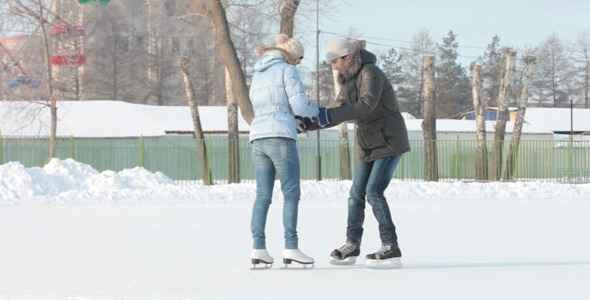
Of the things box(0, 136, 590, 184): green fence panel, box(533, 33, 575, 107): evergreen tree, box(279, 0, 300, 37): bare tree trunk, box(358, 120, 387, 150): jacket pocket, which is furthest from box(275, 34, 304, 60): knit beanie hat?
box(533, 33, 575, 107): evergreen tree

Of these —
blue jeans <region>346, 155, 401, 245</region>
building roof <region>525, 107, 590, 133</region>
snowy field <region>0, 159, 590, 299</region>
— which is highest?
building roof <region>525, 107, 590, 133</region>

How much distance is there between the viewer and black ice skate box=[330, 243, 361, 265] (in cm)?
566

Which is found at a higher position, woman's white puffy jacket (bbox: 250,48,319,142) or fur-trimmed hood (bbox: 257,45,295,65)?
fur-trimmed hood (bbox: 257,45,295,65)

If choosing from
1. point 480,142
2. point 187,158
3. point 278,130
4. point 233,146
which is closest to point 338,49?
point 278,130

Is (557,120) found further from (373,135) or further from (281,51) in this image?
(281,51)

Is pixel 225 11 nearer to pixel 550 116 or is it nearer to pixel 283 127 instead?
pixel 283 127

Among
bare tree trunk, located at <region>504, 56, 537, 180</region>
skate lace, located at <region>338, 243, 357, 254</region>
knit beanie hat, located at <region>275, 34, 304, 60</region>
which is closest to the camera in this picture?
knit beanie hat, located at <region>275, 34, 304, 60</region>

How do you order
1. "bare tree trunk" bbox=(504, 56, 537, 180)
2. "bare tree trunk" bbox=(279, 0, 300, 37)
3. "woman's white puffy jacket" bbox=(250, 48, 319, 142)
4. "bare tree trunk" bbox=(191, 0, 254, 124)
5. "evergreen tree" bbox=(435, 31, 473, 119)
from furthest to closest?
"evergreen tree" bbox=(435, 31, 473, 119)
"bare tree trunk" bbox=(504, 56, 537, 180)
"bare tree trunk" bbox=(279, 0, 300, 37)
"bare tree trunk" bbox=(191, 0, 254, 124)
"woman's white puffy jacket" bbox=(250, 48, 319, 142)

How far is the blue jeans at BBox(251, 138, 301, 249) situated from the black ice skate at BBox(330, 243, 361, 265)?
36 centimetres

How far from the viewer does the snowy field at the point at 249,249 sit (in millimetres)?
4680

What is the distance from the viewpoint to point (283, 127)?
537 centimetres

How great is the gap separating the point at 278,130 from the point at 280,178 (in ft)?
1.10

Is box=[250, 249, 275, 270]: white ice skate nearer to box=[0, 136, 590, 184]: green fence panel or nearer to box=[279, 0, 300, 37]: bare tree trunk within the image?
box=[279, 0, 300, 37]: bare tree trunk

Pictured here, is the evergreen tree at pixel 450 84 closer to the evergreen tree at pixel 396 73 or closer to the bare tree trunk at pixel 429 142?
the evergreen tree at pixel 396 73
